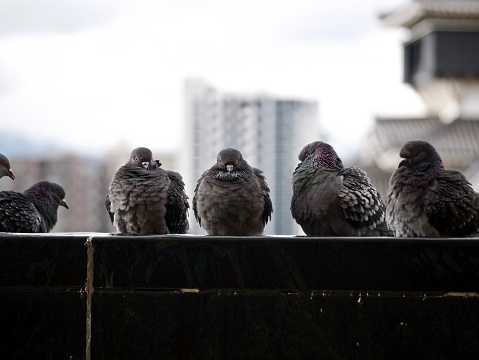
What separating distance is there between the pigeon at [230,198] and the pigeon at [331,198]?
0.24 m

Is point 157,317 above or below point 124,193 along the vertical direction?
below

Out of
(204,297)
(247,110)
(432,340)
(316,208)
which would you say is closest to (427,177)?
(316,208)

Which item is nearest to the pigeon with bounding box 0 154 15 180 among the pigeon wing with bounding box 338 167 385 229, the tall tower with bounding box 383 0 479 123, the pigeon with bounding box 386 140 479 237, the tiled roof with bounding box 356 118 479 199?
the pigeon wing with bounding box 338 167 385 229

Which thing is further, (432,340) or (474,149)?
(474,149)

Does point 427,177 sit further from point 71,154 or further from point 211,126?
point 71,154

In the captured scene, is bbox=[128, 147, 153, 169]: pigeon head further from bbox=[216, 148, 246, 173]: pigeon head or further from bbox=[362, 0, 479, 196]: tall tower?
bbox=[362, 0, 479, 196]: tall tower

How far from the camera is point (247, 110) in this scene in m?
33.4

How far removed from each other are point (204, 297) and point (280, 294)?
1.19 ft

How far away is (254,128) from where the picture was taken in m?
32.9

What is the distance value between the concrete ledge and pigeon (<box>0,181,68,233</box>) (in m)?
0.83

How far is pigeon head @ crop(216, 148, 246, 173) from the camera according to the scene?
5.16 metres

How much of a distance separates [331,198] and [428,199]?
1.81 feet

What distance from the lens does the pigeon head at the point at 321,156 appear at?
5.22 meters

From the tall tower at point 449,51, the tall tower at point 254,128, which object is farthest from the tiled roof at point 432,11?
the tall tower at point 254,128
